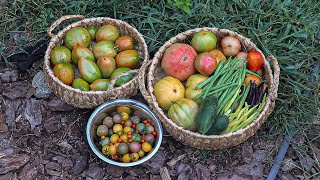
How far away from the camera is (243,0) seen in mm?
4434

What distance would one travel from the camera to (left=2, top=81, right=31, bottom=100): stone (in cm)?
393

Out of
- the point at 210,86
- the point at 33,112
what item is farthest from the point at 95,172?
the point at 210,86

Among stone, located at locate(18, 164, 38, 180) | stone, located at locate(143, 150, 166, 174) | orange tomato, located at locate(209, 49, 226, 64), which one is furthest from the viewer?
Result: orange tomato, located at locate(209, 49, 226, 64)

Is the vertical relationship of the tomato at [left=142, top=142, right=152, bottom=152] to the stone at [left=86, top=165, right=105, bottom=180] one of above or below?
above

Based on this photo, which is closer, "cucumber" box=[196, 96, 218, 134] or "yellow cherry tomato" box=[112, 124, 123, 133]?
"cucumber" box=[196, 96, 218, 134]

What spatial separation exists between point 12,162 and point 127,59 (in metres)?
1.26

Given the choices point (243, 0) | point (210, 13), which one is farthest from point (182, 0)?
point (243, 0)

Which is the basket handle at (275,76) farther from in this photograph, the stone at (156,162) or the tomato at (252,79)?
the stone at (156,162)

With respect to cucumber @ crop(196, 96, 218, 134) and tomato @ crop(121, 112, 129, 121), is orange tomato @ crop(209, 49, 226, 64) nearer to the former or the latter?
cucumber @ crop(196, 96, 218, 134)

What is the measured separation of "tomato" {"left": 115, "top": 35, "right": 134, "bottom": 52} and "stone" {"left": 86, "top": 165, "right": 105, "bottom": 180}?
1.09 meters

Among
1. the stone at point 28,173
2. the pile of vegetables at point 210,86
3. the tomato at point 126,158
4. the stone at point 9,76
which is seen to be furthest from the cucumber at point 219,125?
the stone at point 9,76

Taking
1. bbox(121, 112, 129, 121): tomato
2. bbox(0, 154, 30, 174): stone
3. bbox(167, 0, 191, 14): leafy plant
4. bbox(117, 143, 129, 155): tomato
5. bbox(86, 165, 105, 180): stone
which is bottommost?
bbox(86, 165, 105, 180): stone

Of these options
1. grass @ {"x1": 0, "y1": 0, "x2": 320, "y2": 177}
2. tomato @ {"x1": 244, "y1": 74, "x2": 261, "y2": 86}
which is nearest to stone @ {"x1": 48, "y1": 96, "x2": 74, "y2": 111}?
grass @ {"x1": 0, "y1": 0, "x2": 320, "y2": 177}

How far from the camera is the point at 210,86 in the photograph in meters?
3.67
